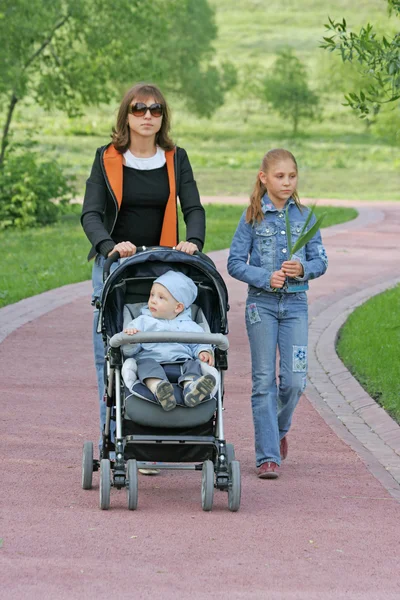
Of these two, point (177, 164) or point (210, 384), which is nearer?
point (210, 384)

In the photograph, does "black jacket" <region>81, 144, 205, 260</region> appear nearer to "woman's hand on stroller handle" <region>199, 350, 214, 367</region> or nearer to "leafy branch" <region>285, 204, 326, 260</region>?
"leafy branch" <region>285, 204, 326, 260</region>

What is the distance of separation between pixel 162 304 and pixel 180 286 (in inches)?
4.9

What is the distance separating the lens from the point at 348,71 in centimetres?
7238

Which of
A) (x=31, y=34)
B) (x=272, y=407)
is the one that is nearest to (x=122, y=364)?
(x=272, y=407)

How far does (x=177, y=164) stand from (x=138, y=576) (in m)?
2.41

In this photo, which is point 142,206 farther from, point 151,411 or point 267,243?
point 151,411

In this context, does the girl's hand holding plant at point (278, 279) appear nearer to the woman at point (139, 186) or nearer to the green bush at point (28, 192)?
the woman at point (139, 186)

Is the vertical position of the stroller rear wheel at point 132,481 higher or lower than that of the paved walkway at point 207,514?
higher

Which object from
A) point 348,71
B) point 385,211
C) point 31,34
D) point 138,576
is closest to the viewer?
point 138,576

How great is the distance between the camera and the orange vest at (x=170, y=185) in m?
6.10

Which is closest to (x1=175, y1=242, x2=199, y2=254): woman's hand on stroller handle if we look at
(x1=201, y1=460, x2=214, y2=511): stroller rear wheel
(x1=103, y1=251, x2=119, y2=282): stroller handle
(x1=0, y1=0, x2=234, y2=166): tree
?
(x1=103, y1=251, x2=119, y2=282): stroller handle

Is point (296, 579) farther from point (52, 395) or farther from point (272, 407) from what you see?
point (52, 395)

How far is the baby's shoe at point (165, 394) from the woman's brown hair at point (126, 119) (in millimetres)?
1368

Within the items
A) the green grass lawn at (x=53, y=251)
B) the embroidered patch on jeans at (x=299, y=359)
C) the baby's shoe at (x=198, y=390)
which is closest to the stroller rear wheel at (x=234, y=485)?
the baby's shoe at (x=198, y=390)
